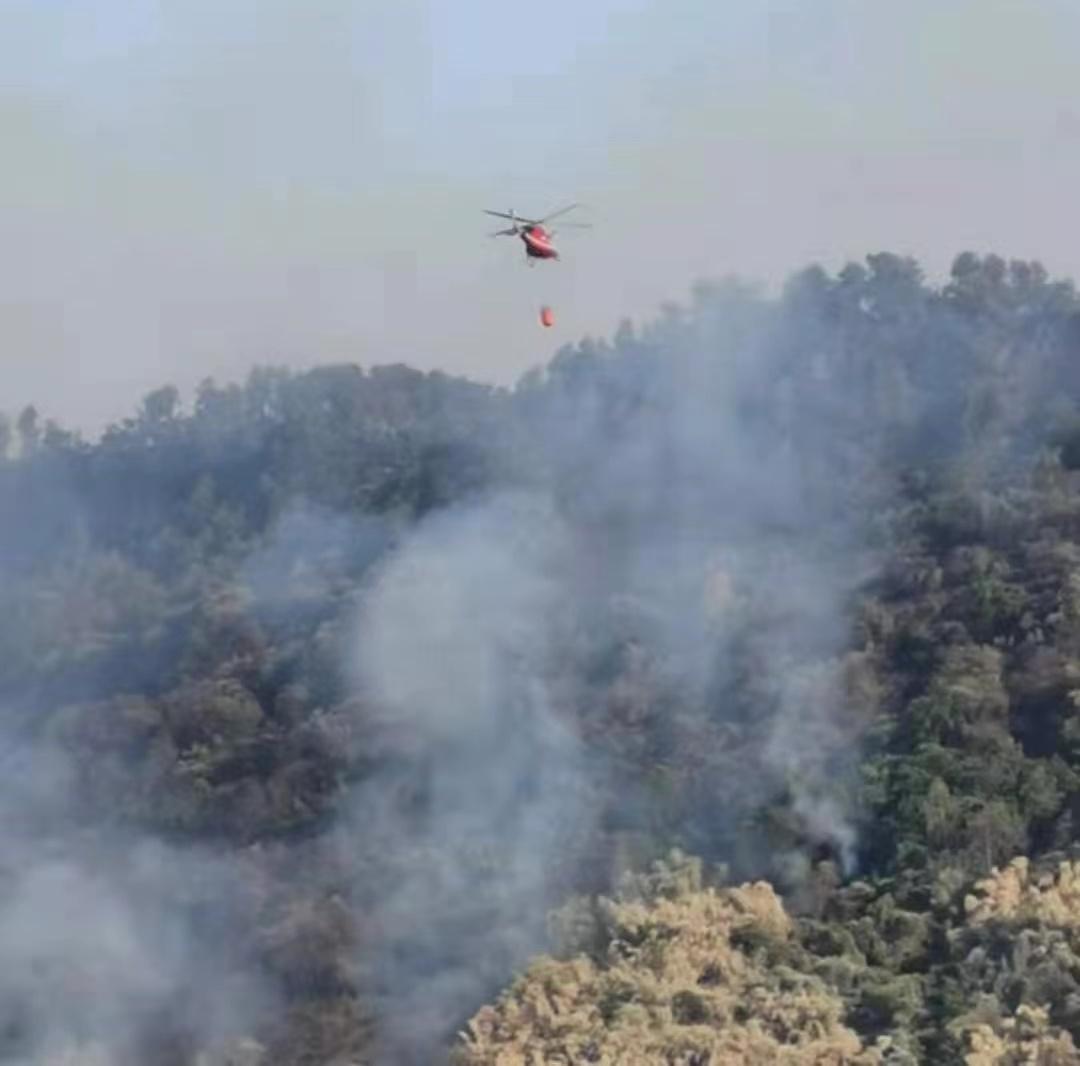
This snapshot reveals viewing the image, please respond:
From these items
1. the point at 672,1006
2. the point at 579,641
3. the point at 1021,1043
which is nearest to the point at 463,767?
the point at 579,641

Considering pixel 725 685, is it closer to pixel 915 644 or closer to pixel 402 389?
pixel 915 644

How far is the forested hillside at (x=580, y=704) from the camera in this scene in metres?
54.9

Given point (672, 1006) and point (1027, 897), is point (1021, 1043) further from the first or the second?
point (672, 1006)

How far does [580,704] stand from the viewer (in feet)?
245

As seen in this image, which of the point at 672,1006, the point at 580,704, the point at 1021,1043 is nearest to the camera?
the point at 1021,1043

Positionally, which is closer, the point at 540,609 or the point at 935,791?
the point at 935,791

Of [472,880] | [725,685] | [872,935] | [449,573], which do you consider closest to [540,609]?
[449,573]

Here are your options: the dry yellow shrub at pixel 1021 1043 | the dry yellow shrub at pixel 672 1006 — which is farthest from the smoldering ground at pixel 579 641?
the dry yellow shrub at pixel 1021 1043

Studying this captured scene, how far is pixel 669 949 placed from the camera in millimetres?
53500

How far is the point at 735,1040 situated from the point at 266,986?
13.9 metres

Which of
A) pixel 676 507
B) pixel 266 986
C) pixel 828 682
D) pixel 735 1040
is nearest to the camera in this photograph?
pixel 735 1040

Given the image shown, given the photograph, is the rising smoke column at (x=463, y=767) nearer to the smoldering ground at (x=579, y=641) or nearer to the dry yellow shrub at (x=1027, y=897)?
the smoldering ground at (x=579, y=641)

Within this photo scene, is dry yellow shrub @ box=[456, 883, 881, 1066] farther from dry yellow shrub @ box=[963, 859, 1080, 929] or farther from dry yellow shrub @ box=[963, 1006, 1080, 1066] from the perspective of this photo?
dry yellow shrub @ box=[963, 859, 1080, 929]

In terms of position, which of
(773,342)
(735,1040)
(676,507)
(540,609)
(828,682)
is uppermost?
(773,342)
